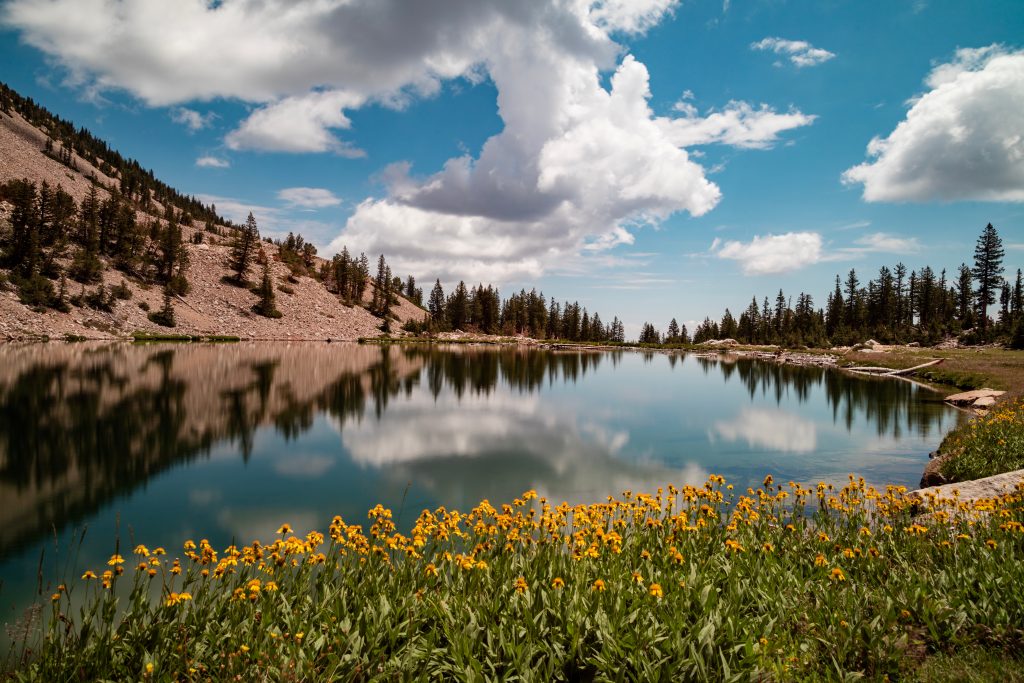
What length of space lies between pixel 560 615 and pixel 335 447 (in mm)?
17307

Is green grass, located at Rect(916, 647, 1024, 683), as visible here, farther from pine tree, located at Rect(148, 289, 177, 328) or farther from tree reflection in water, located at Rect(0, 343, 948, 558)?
pine tree, located at Rect(148, 289, 177, 328)

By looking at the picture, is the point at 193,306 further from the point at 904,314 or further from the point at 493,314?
the point at 904,314

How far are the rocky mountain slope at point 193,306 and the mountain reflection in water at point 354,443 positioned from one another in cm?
5080

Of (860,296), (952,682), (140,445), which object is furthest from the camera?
(860,296)

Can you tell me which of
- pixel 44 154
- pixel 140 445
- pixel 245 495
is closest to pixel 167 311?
pixel 140 445

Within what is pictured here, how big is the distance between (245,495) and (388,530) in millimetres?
9551

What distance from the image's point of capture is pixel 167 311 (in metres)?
105

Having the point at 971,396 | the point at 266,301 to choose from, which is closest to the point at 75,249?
the point at 266,301

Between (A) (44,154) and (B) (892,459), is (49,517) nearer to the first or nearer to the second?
(B) (892,459)

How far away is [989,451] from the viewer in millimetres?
16656

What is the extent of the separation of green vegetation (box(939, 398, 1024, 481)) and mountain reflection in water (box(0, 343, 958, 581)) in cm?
206

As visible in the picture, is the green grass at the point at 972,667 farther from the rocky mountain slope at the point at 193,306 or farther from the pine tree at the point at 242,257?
the pine tree at the point at 242,257

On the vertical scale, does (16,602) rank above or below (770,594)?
below

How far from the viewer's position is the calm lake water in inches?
502
